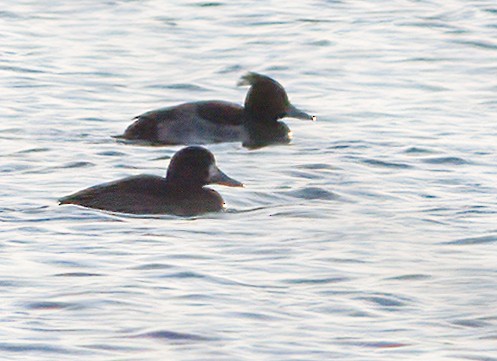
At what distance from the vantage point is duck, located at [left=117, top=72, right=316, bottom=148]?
15359mm

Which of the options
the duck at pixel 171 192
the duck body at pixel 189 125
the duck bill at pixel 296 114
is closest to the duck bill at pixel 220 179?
the duck at pixel 171 192

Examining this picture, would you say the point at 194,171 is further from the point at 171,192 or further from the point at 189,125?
the point at 189,125

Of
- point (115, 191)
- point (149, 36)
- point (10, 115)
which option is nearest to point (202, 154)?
point (115, 191)

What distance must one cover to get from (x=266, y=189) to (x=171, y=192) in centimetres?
90

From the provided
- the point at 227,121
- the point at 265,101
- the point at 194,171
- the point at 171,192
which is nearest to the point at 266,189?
the point at 194,171

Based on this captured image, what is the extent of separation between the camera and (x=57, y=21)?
22469 mm

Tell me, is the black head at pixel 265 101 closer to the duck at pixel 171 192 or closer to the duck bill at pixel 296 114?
the duck bill at pixel 296 114

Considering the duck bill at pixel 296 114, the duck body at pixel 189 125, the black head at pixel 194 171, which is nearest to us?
the black head at pixel 194 171

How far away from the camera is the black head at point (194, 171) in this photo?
12820 millimetres

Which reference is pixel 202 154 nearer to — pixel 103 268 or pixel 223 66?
pixel 103 268

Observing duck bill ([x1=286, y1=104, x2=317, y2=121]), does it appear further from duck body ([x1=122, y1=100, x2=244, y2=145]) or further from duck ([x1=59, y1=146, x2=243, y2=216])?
duck ([x1=59, y1=146, x2=243, y2=216])

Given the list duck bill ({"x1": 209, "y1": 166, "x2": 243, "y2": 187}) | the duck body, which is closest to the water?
duck bill ({"x1": 209, "y1": 166, "x2": 243, "y2": 187})

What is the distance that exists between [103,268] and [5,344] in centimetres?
183

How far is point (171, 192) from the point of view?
41.3ft
